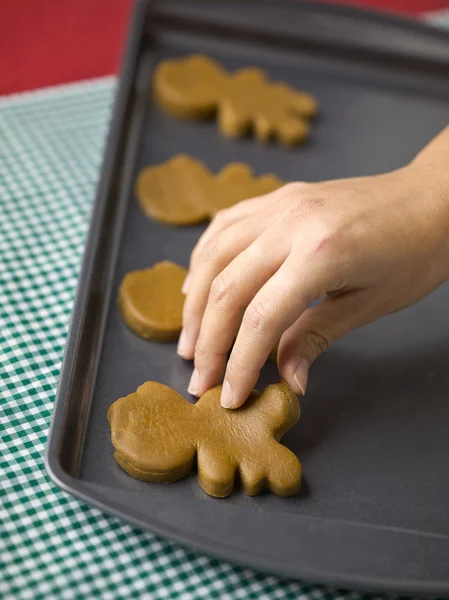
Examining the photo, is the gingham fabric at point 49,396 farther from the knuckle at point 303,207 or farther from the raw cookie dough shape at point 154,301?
the knuckle at point 303,207

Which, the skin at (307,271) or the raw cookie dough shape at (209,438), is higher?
the skin at (307,271)

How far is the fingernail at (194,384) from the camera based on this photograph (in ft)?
3.51

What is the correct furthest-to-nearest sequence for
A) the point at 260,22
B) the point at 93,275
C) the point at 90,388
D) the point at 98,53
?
the point at 98,53
the point at 260,22
the point at 93,275
the point at 90,388

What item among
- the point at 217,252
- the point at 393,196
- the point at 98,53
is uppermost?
the point at 393,196

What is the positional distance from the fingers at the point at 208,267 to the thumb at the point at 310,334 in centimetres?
12

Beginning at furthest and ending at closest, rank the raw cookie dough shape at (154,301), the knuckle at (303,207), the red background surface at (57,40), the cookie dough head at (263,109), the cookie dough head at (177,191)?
the red background surface at (57,40) → the cookie dough head at (263,109) → the cookie dough head at (177,191) → the raw cookie dough shape at (154,301) → the knuckle at (303,207)

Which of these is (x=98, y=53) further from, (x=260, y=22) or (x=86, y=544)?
(x=86, y=544)

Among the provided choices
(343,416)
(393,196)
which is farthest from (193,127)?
(343,416)

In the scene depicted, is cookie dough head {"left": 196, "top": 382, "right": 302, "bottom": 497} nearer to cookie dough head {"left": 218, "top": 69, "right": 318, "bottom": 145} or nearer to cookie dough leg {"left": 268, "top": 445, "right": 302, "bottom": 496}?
cookie dough leg {"left": 268, "top": 445, "right": 302, "bottom": 496}

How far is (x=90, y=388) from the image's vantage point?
1.07 meters

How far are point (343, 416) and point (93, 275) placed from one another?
1.29 feet

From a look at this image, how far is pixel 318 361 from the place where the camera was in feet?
3.80

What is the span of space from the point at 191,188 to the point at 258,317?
1.55 ft

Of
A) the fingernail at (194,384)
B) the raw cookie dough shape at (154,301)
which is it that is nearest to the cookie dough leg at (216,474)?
the fingernail at (194,384)
